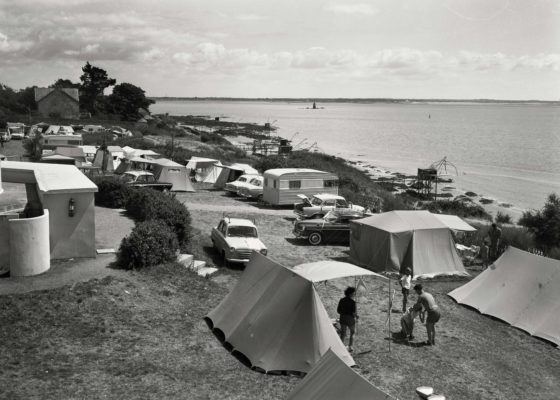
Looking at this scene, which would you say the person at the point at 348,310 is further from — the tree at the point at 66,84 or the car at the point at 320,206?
the tree at the point at 66,84

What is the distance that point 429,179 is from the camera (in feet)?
152

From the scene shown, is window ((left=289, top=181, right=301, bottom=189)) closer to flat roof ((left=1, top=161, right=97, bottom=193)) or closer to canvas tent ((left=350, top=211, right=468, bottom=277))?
canvas tent ((left=350, top=211, right=468, bottom=277))

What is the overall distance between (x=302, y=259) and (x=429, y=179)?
91.0 feet

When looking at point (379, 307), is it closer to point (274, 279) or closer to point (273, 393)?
point (274, 279)

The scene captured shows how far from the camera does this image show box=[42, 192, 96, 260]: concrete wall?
16703 mm

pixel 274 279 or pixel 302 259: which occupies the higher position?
pixel 274 279

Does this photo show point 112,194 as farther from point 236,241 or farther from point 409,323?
point 409,323

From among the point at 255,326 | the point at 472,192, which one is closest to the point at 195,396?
the point at 255,326

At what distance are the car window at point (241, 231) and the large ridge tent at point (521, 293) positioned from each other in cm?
695

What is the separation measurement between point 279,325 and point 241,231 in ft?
28.3

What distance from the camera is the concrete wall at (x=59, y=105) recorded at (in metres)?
101

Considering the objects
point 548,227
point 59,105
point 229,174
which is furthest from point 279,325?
point 59,105

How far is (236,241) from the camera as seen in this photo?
771 inches

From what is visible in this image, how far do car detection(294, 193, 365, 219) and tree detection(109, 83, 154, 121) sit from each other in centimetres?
8288
